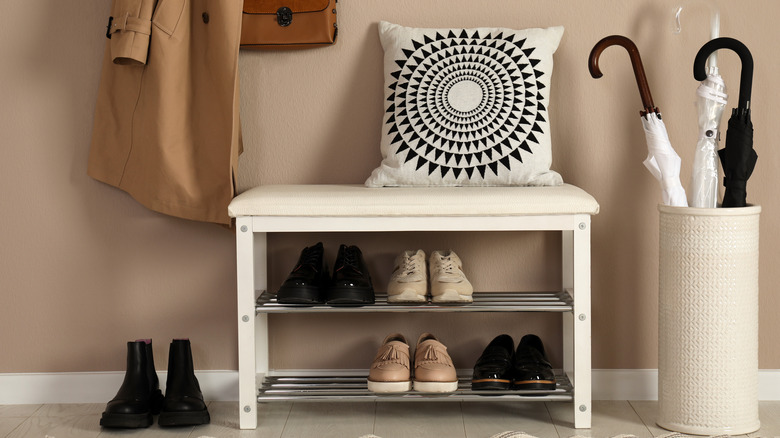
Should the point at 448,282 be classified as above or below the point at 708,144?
below

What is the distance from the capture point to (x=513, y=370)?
79.7 inches

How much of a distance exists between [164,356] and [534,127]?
119 centimetres

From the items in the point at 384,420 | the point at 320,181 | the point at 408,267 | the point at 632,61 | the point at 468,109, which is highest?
the point at 632,61

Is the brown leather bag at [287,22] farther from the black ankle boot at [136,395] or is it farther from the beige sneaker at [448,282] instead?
the black ankle boot at [136,395]

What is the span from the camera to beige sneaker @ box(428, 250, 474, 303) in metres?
1.94

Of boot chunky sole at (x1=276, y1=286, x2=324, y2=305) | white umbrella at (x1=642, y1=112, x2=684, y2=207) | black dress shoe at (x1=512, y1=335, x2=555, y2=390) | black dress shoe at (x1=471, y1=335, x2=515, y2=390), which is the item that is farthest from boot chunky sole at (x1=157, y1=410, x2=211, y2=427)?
white umbrella at (x1=642, y1=112, x2=684, y2=207)

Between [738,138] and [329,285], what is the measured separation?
103 centimetres

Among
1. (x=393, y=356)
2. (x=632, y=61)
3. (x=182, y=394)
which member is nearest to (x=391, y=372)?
(x=393, y=356)

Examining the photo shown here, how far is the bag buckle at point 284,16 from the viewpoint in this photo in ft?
6.92

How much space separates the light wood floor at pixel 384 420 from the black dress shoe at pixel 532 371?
0.11 m

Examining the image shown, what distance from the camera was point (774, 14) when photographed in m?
2.14

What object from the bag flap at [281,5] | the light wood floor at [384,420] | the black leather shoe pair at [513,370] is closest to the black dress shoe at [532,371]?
the black leather shoe pair at [513,370]

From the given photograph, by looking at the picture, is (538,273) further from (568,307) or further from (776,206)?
(776,206)

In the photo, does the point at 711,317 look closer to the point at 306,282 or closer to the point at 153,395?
the point at 306,282
